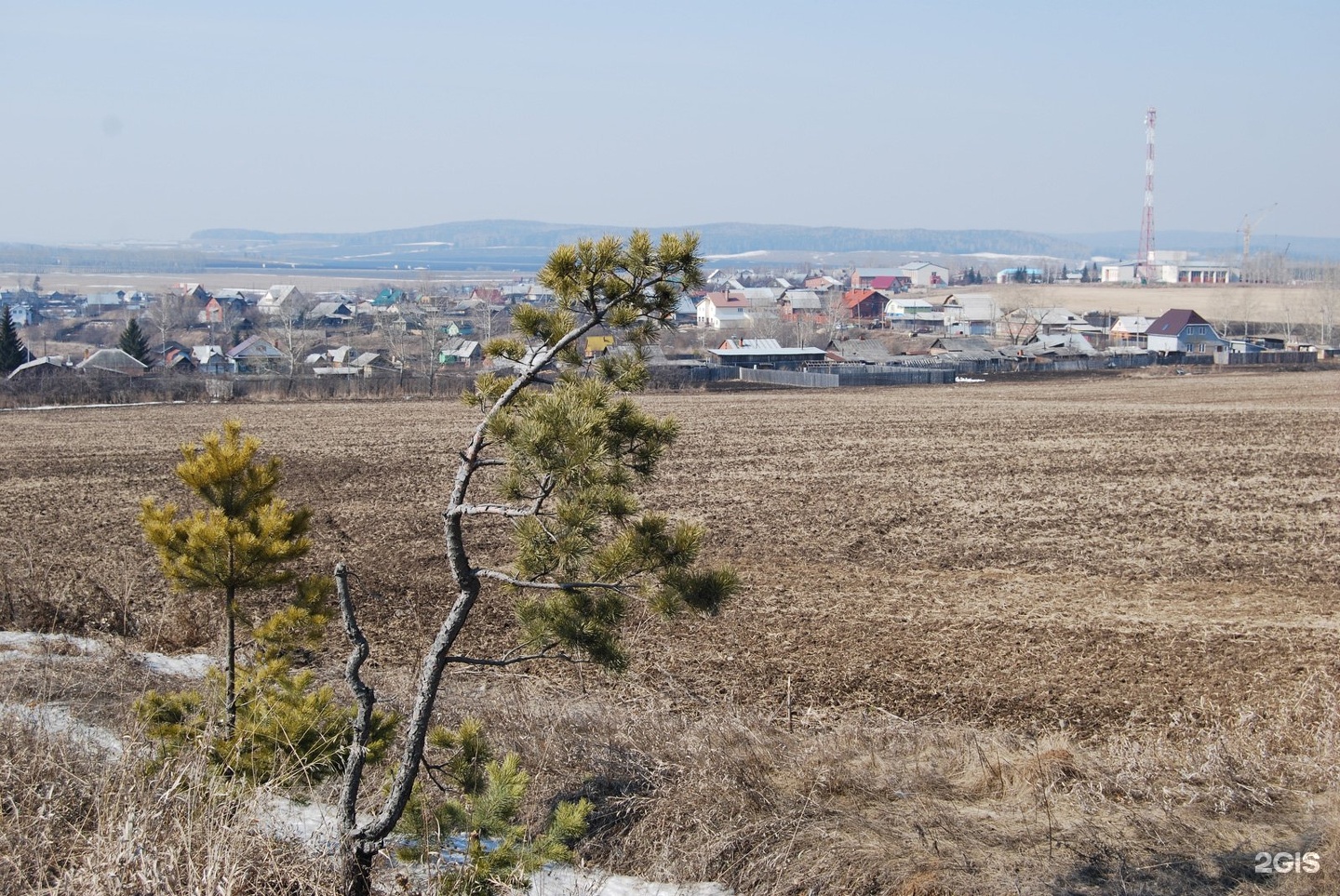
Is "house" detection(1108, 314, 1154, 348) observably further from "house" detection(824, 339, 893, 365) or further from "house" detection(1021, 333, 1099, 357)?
"house" detection(824, 339, 893, 365)

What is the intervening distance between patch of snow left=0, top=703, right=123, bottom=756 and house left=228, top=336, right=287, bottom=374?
60.6 m

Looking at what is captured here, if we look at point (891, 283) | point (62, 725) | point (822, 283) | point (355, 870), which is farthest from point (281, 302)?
point (355, 870)

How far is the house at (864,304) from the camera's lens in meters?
120

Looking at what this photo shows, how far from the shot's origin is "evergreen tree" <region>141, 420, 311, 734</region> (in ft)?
24.2

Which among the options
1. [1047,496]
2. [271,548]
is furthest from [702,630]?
[1047,496]

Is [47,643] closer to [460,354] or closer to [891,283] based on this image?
[460,354]

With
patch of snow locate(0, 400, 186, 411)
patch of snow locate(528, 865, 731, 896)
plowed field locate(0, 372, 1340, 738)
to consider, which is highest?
patch of snow locate(528, 865, 731, 896)

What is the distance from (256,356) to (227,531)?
66.5 meters

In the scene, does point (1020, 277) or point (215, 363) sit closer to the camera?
point (215, 363)

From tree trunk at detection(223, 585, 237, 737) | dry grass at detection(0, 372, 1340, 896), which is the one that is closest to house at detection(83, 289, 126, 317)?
dry grass at detection(0, 372, 1340, 896)

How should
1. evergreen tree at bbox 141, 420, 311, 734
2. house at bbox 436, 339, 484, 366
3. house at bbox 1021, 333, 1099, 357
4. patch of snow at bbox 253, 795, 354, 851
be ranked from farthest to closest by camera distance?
1. house at bbox 436, 339, 484, 366
2. house at bbox 1021, 333, 1099, 357
3. evergreen tree at bbox 141, 420, 311, 734
4. patch of snow at bbox 253, 795, 354, 851

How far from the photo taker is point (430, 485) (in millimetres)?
24969

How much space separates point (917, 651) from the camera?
12.6 meters

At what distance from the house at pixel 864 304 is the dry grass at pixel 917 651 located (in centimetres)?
8852
